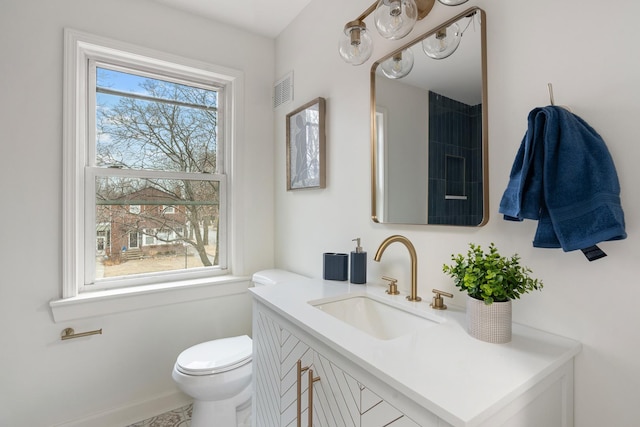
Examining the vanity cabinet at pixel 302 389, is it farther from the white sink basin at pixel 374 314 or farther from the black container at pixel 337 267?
the black container at pixel 337 267


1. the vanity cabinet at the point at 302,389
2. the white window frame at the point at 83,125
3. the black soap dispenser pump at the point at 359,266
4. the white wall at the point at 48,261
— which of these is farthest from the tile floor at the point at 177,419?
the black soap dispenser pump at the point at 359,266

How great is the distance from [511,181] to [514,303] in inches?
15.2

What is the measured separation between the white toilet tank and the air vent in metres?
1.16

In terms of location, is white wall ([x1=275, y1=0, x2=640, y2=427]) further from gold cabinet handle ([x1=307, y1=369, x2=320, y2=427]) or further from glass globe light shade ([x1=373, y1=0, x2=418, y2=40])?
gold cabinet handle ([x1=307, y1=369, x2=320, y2=427])

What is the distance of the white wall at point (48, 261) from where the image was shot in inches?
58.6

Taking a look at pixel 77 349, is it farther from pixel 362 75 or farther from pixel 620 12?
pixel 620 12

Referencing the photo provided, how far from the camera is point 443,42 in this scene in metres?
1.08

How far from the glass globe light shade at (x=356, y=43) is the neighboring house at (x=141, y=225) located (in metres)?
1.48

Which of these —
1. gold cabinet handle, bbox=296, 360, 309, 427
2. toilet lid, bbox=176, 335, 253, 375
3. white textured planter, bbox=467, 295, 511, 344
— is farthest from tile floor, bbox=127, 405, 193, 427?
white textured planter, bbox=467, 295, 511, 344

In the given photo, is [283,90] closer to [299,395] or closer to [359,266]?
[359,266]

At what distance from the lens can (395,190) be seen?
131 centimetres

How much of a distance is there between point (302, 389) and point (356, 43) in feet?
3.82

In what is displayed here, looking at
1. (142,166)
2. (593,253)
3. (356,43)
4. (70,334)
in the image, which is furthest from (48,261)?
(593,253)

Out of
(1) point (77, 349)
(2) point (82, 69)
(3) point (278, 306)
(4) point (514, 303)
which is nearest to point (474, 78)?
(4) point (514, 303)
